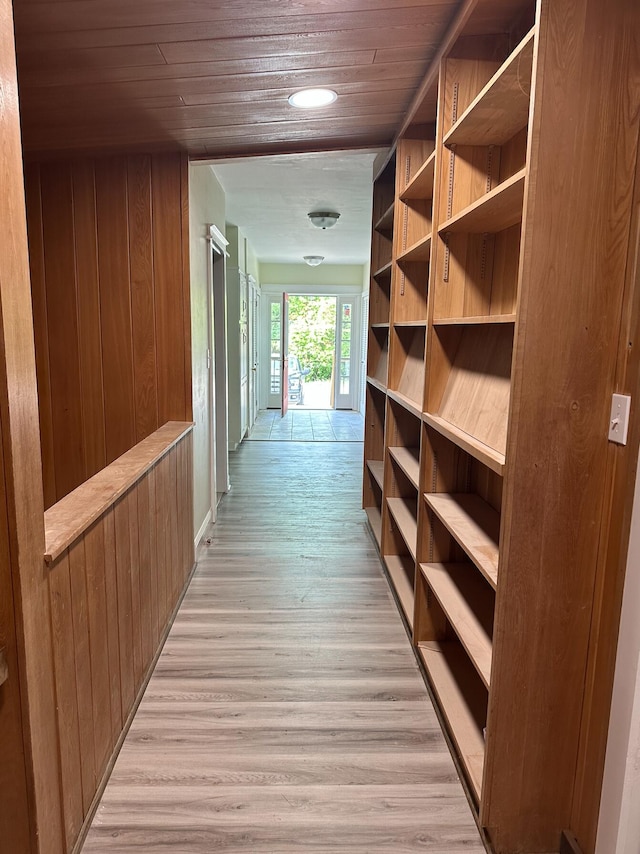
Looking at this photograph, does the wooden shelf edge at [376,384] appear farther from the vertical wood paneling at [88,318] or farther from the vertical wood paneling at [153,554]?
the vertical wood paneling at [88,318]

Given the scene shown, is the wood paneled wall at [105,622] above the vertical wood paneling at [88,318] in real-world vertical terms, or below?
below

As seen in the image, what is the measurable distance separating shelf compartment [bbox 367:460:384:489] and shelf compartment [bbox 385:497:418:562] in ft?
1.25

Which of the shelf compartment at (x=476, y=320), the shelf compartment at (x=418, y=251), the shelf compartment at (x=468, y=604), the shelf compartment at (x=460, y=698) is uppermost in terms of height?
the shelf compartment at (x=418, y=251)

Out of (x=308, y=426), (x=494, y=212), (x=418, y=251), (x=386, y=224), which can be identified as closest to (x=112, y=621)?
(x=494, y=212)

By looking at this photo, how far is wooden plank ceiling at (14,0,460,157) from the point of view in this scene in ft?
5.22

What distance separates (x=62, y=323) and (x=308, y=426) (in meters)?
5.32

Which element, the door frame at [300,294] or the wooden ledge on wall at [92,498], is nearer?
the wooden ledge on wall at [92,498]

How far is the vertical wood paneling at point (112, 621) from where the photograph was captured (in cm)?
171

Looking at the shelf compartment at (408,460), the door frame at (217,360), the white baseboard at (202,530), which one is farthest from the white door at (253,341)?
the shelf compartment at (408,460)

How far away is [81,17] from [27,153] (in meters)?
1.47

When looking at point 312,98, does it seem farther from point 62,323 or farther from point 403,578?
point 403,578

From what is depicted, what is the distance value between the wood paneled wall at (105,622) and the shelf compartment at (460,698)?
113cm

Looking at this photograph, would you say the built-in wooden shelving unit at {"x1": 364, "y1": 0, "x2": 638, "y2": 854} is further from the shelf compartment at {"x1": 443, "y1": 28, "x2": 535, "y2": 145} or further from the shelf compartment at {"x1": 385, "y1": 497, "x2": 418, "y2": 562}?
the shelf compartment at {"x1": 385, "y1": 497, "x2": 418, "y2": 562}

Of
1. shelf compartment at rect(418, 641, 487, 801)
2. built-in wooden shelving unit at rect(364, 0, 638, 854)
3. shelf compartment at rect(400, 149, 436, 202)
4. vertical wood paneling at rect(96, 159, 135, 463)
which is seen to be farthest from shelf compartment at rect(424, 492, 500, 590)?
vertical wood paneling at rect(96, 159, 135, 463)
